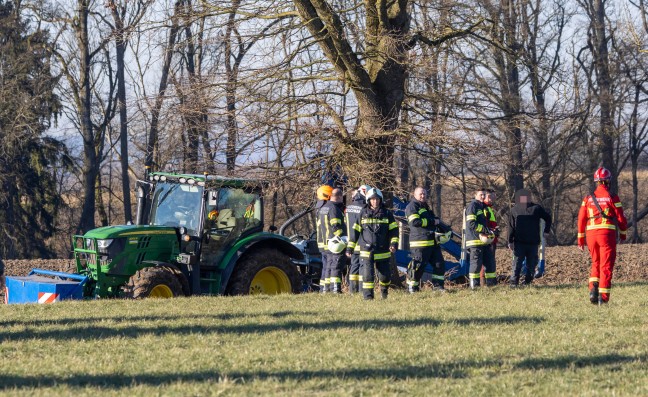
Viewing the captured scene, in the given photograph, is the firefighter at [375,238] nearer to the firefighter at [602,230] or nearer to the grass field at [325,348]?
the grass field at [325,348]

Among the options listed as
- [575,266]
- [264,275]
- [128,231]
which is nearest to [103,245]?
[128,231]

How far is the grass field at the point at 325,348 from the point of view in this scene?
7629 millimetres

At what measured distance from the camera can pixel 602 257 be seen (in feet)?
42.8

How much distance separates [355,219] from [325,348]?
563 cm

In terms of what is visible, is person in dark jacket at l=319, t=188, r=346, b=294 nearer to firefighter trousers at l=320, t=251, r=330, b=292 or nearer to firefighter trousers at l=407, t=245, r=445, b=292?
firefighter trousers at l=320, t=251, r=330, b=292

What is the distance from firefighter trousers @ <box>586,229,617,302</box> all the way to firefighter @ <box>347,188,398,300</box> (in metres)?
2.96

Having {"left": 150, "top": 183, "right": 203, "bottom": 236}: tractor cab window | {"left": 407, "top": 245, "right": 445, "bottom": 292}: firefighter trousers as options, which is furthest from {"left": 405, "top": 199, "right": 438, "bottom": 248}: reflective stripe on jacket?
{"left": 150, "top": 183, "right": 203, "bottom": 236}: tractor cab window

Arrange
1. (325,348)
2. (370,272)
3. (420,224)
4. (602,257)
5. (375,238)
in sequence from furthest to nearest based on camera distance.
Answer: (420,224), (370,272), (375,238), (602,257), (325,348)

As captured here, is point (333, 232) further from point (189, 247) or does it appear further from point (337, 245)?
point (189, 247)

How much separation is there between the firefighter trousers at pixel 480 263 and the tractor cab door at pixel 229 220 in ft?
12.8

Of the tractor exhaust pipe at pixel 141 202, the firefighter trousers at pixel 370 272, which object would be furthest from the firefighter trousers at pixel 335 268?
the tractor exhaust pipe at pixel 141 202

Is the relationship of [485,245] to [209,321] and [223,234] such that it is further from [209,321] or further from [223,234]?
[209,321]

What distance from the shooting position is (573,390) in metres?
7.46

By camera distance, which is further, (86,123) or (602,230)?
(86,123)
